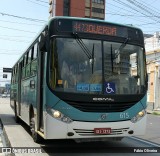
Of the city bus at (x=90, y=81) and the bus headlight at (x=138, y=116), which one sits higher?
the city bus at (x=90, y=81)

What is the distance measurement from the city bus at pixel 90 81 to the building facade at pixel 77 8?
7972cm

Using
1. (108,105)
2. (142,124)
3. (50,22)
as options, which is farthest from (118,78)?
(50,22)

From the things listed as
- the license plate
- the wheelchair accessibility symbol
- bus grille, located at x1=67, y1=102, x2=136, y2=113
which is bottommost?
the license plate

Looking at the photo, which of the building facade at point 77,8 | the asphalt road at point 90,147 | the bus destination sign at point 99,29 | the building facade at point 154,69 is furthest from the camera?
the building facade at point 77,8

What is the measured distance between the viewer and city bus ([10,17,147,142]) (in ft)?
29.3

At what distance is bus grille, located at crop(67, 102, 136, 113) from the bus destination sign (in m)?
1.76

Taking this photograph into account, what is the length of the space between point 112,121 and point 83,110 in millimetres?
778

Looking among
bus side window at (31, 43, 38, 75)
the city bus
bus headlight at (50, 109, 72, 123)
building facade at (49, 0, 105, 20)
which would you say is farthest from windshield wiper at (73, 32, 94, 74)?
building facade at (49, 0, 105, 20)

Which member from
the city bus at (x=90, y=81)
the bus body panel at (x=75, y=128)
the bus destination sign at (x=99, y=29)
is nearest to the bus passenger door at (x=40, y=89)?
the city bus at (x=90, y=81)

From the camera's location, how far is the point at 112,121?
30.3 feet

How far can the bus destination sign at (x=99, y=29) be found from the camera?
948 centimetres

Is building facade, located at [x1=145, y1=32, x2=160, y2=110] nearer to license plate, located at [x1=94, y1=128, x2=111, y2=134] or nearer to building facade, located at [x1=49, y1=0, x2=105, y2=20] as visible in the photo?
license plate, located at [x1=94, y1=128, x2=111, y2=134]

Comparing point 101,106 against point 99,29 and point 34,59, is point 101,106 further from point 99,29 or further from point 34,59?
point 34,59

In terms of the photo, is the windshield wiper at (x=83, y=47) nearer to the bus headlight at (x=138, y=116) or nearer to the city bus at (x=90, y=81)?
the city bus at (x=90, y=81)
